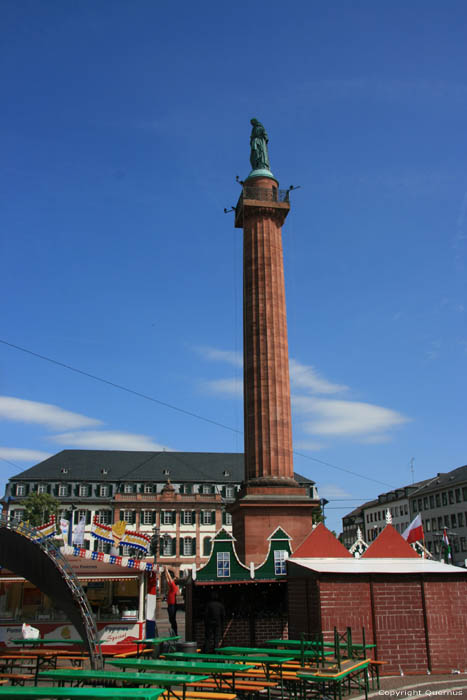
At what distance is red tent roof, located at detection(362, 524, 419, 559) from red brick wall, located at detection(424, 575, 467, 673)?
2.94m

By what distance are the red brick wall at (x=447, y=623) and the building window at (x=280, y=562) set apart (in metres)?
6.01

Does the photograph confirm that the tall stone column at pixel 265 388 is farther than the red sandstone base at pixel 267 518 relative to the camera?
Yes

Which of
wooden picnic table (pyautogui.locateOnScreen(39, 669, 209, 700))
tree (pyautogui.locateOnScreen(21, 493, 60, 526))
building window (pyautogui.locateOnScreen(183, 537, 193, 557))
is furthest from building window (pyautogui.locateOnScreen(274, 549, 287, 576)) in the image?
building window (pyautogui.locateOnScreen(183, 537, 193, 557))

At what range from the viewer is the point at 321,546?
21766mm

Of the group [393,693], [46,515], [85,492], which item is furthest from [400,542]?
[85,492]

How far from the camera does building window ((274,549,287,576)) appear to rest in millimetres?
22594

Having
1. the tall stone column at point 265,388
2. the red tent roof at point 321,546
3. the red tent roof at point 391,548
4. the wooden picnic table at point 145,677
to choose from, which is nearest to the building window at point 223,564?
the red tent roof at point 321,546

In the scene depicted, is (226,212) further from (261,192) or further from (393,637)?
(393,637)

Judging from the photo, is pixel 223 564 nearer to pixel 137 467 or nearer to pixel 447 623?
pixel 447 623

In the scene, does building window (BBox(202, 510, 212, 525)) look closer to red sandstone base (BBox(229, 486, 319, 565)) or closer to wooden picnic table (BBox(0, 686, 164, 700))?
red sandstone base (BBox(229, 486, 319, 565))

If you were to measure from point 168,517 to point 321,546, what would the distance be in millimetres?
51572

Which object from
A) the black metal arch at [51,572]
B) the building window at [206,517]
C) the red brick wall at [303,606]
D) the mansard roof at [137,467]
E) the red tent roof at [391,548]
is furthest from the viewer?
the mansard roof at [137,467]

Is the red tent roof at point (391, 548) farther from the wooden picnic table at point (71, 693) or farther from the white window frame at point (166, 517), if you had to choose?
the white window frame at point (166, 517)

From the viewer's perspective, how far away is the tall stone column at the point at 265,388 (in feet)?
86.8
